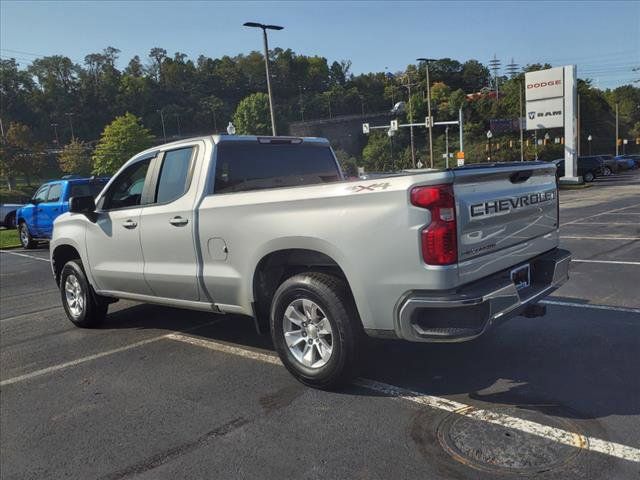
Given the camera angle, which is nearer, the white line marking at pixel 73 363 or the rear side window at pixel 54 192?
the white line marking at pixel 73 363

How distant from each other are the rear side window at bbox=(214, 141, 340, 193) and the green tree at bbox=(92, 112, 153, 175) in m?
93.7

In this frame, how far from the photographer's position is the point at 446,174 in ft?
11.5

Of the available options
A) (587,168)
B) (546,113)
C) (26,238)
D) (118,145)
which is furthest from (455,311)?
(118,145)

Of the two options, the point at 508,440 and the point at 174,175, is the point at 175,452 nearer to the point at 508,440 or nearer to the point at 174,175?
the point at 508,440

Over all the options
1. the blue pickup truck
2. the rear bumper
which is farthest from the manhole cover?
the blue pickup truck

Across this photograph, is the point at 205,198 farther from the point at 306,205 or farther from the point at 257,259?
the point at 306,205

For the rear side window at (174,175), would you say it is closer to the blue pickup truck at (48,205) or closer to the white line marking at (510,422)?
the white line marking at (510,422)

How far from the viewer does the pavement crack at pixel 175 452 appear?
3234mm

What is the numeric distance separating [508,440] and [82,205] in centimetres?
486

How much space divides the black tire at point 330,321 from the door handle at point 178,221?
1.22m

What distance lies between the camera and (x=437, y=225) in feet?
11.5

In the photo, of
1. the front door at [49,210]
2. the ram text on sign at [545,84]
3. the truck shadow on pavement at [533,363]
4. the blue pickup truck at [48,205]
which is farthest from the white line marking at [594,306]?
the ram text on sign at [545,84]

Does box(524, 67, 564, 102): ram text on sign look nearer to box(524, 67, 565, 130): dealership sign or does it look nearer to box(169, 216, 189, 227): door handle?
box(524, 67, 565, 130): dealership sign

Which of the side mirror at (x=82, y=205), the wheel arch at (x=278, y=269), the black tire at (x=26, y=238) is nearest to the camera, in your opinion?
the wheel arch at (x=278, y=269)
